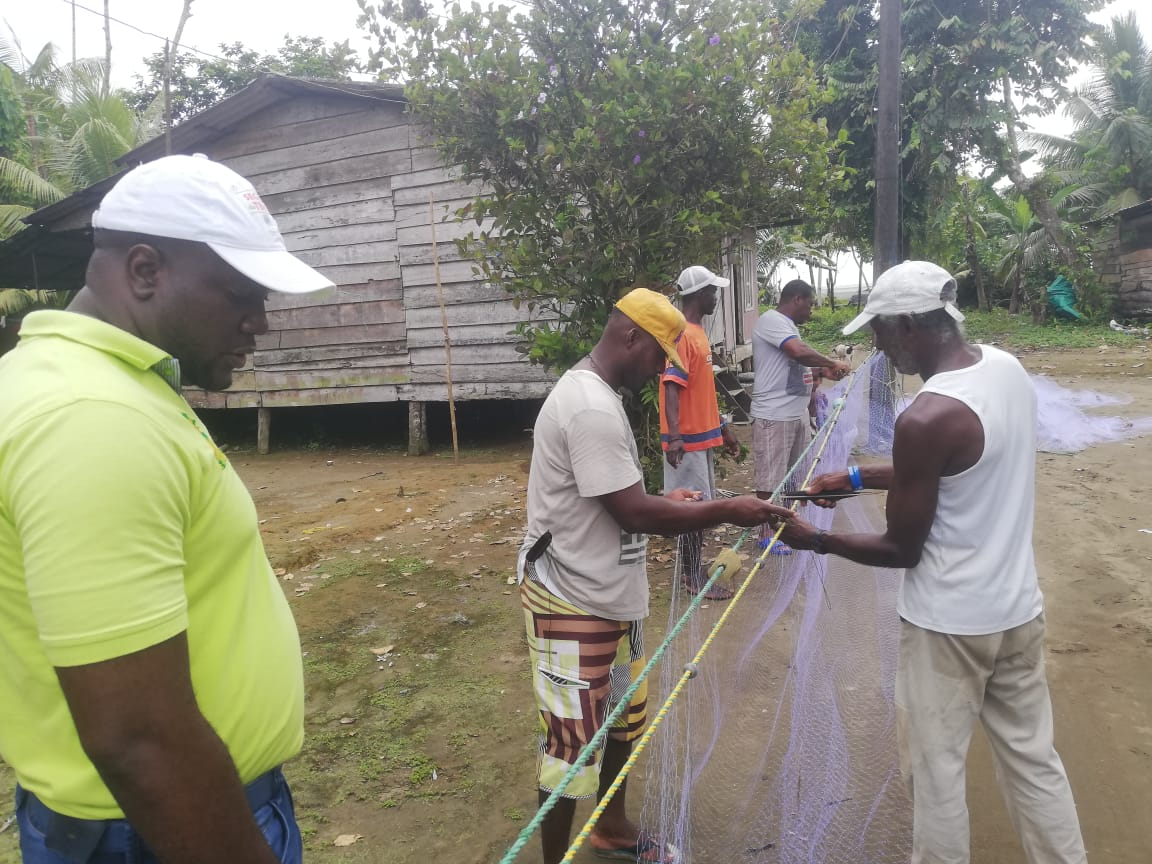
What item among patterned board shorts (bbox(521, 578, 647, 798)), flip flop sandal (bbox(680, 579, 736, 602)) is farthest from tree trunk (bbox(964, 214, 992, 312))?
patterned board shorts (bbox(521, 578, 647, 798))

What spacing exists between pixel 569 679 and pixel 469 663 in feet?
6.58

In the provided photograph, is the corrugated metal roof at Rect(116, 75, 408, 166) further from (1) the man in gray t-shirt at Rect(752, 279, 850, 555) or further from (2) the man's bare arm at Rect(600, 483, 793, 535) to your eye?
(2) the man's bare arm at Rect(600, 483, 793, 535)

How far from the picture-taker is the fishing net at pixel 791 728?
2553 millimetres

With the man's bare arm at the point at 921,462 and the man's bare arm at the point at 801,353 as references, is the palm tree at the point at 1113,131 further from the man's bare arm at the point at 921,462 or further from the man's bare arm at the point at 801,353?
the man's bare arm at the point at 921,462

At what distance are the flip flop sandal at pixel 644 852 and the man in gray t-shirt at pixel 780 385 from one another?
3158 mm

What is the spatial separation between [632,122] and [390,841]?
4.23 metres

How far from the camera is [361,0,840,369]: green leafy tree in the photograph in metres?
5.09

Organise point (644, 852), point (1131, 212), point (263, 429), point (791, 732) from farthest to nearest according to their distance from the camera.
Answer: point (1131, 212) → point (263, 429) → point (791, 732) → point (644, 852)

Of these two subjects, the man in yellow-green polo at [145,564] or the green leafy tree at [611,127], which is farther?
the green leafy tree at [611,127]

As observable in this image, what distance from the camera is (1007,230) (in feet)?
79.5

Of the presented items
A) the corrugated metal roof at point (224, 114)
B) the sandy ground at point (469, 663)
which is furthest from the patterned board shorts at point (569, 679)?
→ the corrugated metal roof at point (224, 114)

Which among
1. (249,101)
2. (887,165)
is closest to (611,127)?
(887,165)

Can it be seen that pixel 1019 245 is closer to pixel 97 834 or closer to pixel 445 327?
pixel 445 327

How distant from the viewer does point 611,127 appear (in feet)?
16.4
